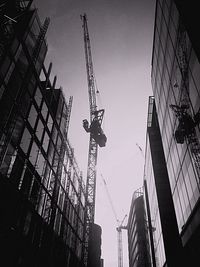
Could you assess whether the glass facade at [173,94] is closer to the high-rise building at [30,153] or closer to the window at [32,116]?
the high-rise building at [30,153]

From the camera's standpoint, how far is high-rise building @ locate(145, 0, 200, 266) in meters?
17.3

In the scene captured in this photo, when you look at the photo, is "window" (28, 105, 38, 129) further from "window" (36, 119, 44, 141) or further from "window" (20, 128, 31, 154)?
"window" (20, 128, 31, 154)

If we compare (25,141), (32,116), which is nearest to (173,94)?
(32,116)

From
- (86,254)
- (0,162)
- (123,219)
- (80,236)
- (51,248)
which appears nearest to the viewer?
(0,162)

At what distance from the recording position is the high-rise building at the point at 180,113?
17281mm

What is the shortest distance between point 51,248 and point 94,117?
34032 millimetres

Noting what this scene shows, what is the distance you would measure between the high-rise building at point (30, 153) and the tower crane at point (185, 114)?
1240cm

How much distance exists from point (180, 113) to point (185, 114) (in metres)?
1.14

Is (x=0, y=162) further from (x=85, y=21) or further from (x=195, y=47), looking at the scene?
(x=85, y=21)

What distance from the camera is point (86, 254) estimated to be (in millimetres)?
40375

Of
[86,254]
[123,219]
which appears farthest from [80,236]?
[123,219]

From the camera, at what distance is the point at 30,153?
768 inches

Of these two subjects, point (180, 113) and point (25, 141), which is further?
point (180, 113)

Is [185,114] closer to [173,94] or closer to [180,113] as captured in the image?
[180,113]
